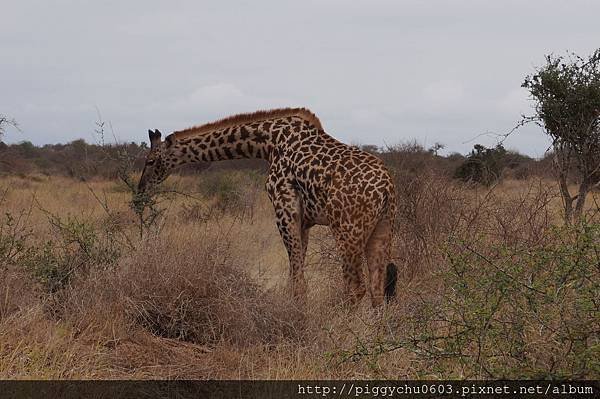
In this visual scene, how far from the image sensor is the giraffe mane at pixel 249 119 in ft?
23.1

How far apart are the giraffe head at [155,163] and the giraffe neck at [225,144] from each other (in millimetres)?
93

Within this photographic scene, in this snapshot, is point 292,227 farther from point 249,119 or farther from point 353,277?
point 249,119

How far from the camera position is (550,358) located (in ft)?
12.7

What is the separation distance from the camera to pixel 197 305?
19.3ft

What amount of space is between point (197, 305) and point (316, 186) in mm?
1469

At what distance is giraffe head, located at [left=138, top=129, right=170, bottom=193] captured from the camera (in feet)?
24.7

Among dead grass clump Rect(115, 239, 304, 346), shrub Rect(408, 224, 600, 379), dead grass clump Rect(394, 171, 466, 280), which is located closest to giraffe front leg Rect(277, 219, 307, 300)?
dead grass clump Rect(115, 239, 304, 346)

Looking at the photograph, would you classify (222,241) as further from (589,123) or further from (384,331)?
(589,123)

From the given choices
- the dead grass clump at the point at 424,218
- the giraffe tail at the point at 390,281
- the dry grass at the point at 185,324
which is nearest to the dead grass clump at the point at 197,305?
the dry grass at the point at 185,324

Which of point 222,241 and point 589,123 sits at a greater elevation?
point 589,123

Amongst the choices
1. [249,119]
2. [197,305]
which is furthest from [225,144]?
[197,305]

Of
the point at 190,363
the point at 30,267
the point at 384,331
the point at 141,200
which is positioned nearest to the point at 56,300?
the point at 30,267

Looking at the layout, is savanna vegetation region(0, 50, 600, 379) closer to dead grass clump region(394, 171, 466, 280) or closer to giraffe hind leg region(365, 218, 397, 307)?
dead grass clump region(394, 171, 466, 280)

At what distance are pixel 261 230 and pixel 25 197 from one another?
883cm
